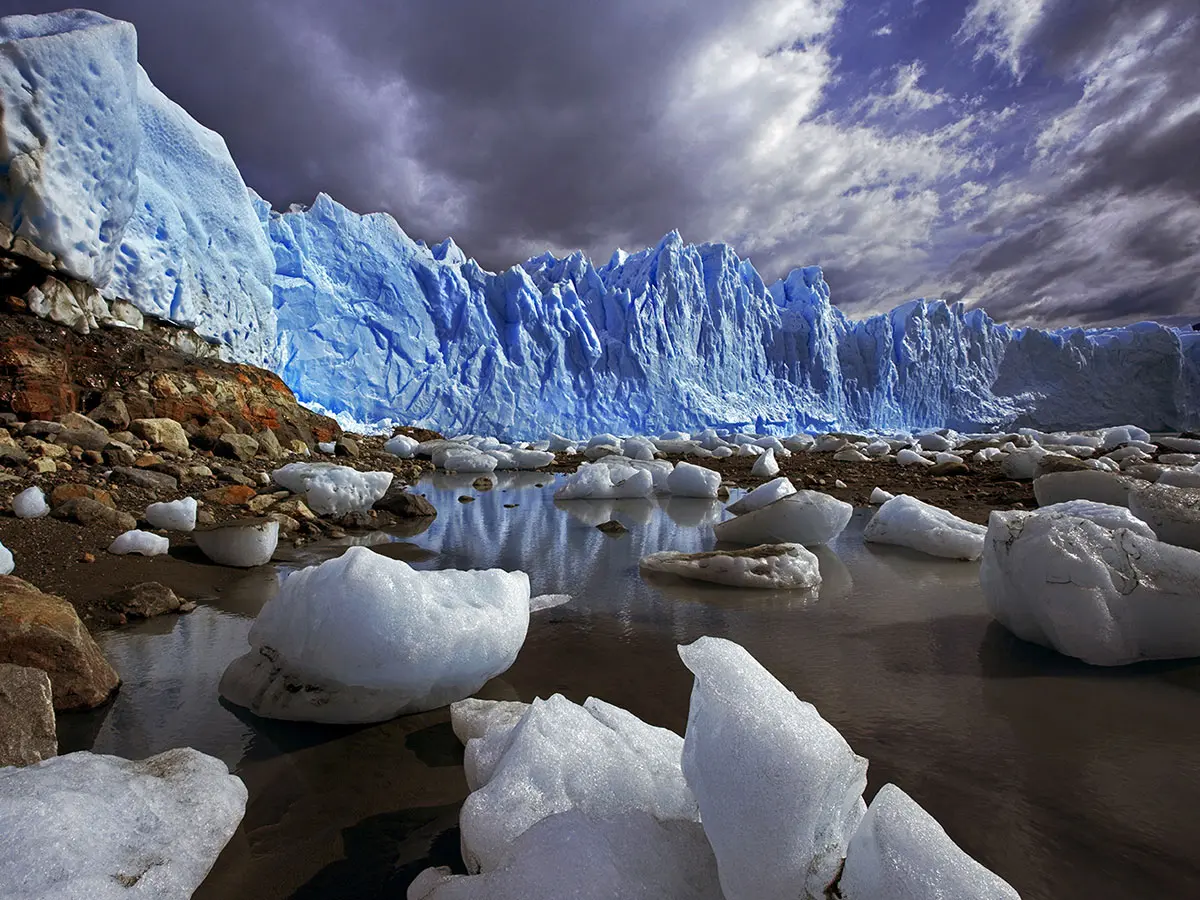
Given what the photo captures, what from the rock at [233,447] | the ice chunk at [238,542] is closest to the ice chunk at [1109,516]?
the ice chunk at [238,542]

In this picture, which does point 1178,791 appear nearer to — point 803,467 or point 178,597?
point 178,597

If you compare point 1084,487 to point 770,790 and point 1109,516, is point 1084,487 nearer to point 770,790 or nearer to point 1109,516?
point 1109,516

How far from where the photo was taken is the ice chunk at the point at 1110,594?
2.14 m

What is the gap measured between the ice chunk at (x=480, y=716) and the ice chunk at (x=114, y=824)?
50cm

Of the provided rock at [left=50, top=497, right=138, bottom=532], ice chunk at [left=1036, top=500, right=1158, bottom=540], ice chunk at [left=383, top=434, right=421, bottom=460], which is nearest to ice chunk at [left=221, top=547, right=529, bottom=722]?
ice chunk at [left=1036, top=500, right=1158, bottom=540]

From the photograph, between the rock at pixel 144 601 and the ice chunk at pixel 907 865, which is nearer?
the ice chunk at pixel 907 865

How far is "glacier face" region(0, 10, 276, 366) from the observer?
23.5 ft

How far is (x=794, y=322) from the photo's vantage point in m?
28.5

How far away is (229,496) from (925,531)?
518 cm

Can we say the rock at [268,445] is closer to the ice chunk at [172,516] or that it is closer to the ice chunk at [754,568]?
the ice chunk at [172,516]

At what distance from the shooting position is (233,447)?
733cm

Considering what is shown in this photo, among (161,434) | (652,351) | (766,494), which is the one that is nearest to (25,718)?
(766,494)

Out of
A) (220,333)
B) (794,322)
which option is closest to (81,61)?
(220,333)

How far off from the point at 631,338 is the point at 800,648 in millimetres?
21857
